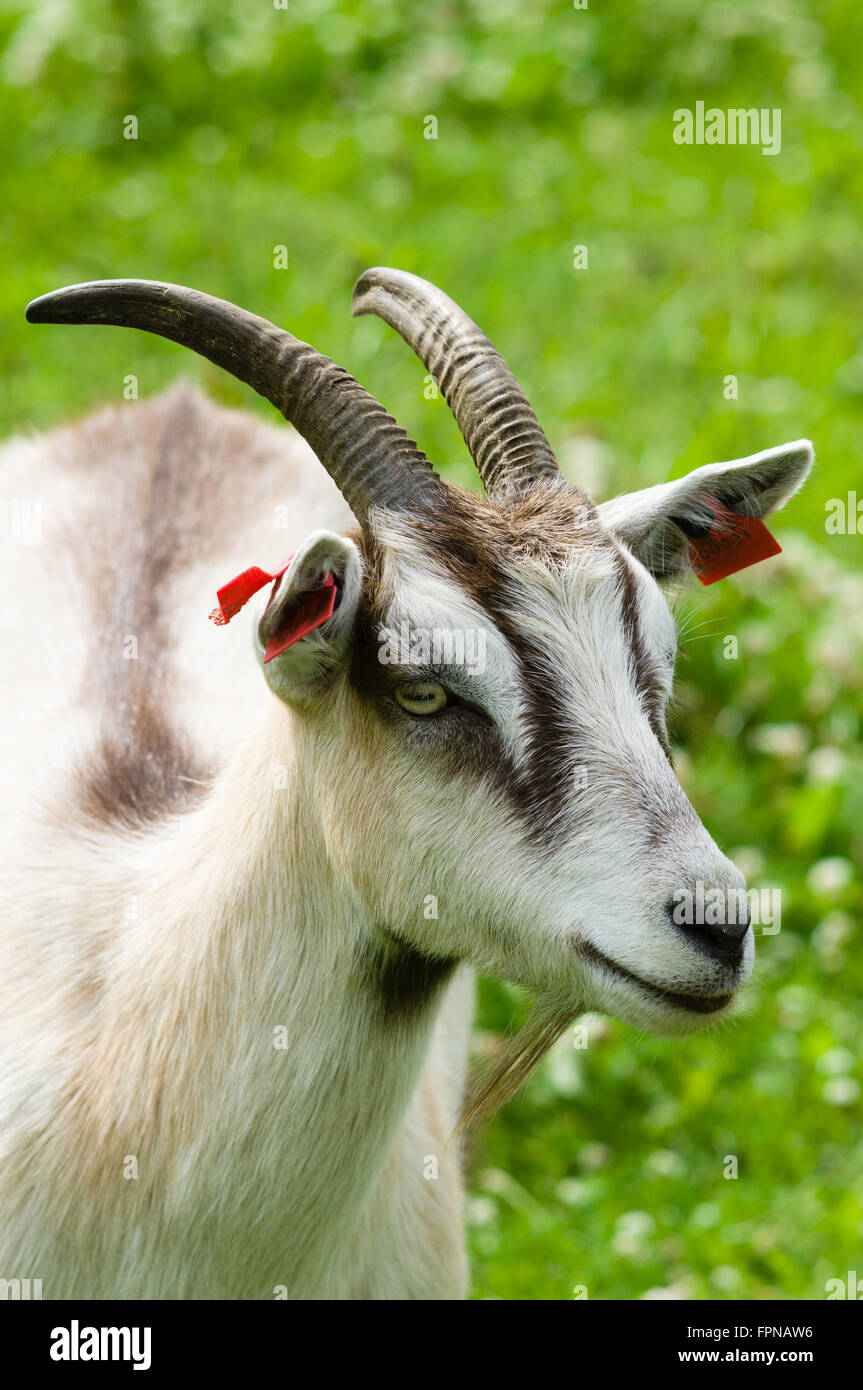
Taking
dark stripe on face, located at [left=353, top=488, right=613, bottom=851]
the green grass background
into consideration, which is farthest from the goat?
the green grass background

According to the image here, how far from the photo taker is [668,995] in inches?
115

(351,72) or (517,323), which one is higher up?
(351,72)

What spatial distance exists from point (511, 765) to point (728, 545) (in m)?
0.90

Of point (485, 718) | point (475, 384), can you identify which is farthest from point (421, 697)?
point (475, 384)

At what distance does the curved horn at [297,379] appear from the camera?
10.4 feet

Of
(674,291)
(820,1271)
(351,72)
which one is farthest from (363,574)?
(351,72)

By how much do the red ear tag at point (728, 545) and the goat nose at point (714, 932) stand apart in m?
0.99

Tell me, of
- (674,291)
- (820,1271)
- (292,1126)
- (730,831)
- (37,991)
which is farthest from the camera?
(674,291)

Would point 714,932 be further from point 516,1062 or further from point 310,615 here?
point 310,615

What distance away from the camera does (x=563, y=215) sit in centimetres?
926

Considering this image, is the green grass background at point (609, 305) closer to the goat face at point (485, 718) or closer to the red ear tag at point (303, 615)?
the goat face at point (485, 718)

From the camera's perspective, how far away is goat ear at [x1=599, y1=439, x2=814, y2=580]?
3.39 m

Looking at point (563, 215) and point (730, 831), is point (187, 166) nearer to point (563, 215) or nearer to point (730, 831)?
point (563, 215)
